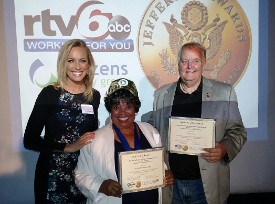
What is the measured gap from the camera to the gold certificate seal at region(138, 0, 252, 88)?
10.2 ft

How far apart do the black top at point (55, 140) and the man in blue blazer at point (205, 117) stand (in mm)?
781

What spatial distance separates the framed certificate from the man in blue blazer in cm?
30

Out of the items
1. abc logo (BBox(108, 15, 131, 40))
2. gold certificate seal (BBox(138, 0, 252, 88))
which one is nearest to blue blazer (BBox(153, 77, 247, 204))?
gold certificate seal (BBox(138, 0, 252, 88))

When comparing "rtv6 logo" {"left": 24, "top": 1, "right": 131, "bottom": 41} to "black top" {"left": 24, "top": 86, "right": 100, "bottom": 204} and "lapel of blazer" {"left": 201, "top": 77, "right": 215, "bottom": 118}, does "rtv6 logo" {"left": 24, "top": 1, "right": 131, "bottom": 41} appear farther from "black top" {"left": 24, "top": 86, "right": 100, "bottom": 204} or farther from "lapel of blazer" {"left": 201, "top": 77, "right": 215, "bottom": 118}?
"lapel of blazer" {"left": 201, "top": 77, "right": 215, "bottom": 118}

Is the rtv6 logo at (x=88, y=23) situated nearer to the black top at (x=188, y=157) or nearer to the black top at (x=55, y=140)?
the black top at (x=55, y=140)

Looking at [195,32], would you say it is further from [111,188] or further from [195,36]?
[111,188]

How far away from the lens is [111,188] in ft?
5.92

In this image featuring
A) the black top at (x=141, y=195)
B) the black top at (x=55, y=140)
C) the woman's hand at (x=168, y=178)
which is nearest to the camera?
the black top at (x=141, y=195)

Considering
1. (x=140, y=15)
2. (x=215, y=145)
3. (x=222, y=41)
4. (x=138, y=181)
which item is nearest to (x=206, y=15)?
(x=222, y=41)

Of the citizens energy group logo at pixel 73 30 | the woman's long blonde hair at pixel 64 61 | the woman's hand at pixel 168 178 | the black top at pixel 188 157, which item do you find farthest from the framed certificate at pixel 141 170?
the citizens energy group logo at pixel 73 30

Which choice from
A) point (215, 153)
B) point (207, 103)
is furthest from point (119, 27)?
point (215, 153)

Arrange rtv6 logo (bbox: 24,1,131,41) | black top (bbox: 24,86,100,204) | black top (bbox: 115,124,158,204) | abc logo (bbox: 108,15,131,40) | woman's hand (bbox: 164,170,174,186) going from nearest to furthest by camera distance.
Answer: black top (bbox: 115,124,158,204)
woman's hand (bbox: 164,170,174,186)
black top (bbox: 24,86,100,204)
rtv6 logo (bbox: 24,1,131,41)
abc logo (bbox: 108,15,131,40)

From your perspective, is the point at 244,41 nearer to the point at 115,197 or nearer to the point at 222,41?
the point at 222,41

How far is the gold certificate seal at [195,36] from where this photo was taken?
3.11 m
